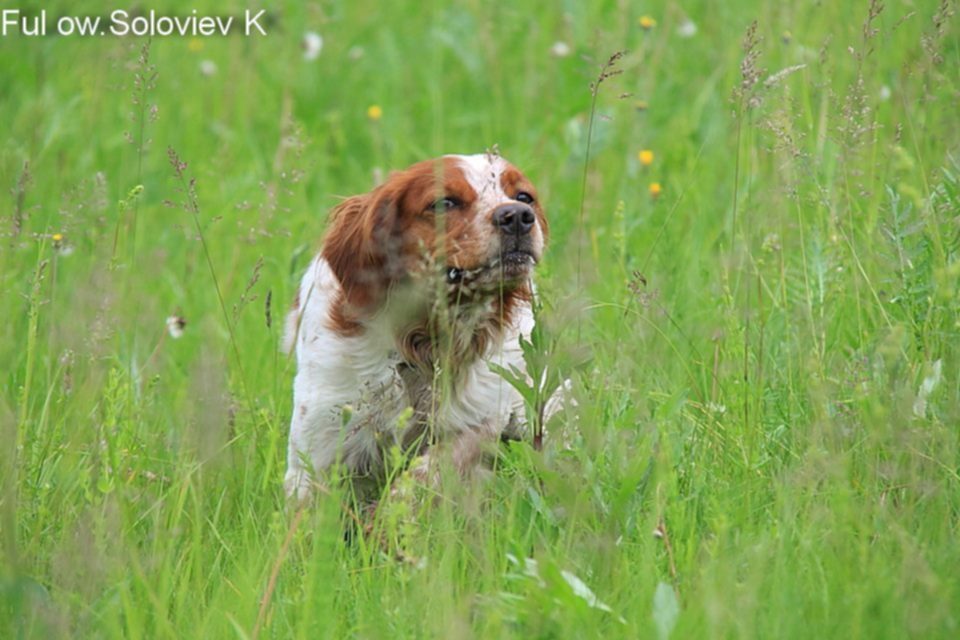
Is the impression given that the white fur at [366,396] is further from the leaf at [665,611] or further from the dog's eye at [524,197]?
the leaf at [665,611]

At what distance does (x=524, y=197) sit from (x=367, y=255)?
0.44 m

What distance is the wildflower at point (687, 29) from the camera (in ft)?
20.9

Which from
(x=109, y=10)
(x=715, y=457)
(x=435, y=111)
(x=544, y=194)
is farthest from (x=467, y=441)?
(x=109, y=10)

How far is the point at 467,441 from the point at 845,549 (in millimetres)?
1374

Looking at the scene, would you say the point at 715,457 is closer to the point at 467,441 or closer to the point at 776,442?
the point at 776,442

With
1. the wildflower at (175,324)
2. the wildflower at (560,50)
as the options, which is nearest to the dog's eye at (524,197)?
the wildflower at (175,324)

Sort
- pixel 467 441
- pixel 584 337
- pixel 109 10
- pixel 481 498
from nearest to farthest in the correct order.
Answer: pixel 481 498 → pixel 467 441 → pixel 584 337 → pixel 109 10

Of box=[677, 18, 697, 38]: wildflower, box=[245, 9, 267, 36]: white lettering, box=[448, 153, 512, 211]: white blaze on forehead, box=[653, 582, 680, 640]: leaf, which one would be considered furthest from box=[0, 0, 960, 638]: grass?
box=[245, 9, 267, 36]: white lettering

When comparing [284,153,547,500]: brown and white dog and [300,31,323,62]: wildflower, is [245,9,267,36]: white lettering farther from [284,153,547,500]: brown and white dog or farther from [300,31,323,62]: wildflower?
[284,153,547,500]: brown and white dog

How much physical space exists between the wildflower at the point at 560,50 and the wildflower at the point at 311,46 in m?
1.10

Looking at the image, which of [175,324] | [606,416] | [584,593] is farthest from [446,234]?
[584,593]

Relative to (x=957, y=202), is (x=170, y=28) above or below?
above

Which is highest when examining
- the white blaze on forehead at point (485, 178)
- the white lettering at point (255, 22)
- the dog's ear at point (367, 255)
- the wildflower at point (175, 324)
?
the white lettering at point (255, 22)

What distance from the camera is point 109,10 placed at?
6.73 metres
